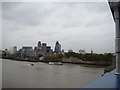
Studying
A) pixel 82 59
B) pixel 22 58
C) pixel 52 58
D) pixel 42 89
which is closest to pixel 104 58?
pixel 82 59

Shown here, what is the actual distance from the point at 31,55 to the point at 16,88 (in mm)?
18536

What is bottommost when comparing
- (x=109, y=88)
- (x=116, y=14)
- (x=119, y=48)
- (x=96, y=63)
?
(x=96, y=63)

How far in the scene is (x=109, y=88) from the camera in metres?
0.66

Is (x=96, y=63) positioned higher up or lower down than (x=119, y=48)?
lower down

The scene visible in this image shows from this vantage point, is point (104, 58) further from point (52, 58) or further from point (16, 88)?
point (16, 88)

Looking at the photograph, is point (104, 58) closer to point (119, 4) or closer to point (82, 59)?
point (82, 59)

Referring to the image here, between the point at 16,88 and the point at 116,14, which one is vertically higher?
the point at 116,14

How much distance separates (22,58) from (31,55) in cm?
127

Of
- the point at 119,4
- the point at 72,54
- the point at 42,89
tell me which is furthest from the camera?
the point at 72,54

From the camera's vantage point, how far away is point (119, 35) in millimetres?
1162

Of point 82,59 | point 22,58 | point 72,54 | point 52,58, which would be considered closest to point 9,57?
point 22,58

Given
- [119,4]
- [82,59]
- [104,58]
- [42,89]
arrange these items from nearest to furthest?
[119,4] < [42,89] < [104,58] < [82,59]

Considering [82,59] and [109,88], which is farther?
[82,59]

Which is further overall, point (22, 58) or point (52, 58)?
point (22, 58)
